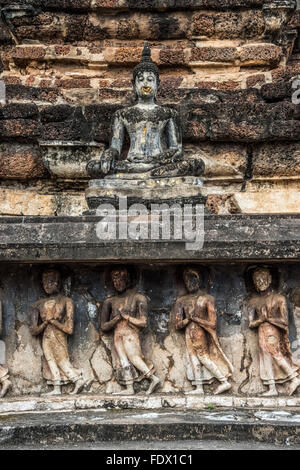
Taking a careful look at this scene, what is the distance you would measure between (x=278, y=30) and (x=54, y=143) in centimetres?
283

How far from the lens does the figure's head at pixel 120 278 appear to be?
5.23 m

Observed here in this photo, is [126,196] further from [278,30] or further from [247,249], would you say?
[278,30]

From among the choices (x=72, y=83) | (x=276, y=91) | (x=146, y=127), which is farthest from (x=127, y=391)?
(x=72, y=83)

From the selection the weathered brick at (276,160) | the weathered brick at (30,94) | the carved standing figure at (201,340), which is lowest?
the carved standing figure at (201,340)

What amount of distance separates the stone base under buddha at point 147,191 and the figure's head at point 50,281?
69cm

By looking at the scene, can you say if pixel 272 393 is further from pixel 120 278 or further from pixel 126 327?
pixel 120 278

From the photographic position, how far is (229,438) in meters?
4.56

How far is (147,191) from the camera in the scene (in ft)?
18.5

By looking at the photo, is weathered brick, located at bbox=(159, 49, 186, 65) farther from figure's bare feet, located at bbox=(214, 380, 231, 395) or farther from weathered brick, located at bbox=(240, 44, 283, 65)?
figure's bare feet, located at bbox=(214, 380, 231, 395)

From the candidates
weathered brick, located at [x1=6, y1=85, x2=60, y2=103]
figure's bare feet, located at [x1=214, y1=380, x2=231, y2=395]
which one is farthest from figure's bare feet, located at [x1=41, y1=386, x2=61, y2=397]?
weathered brick, located at [x1=6, y1=85, x2=60, y2=103]

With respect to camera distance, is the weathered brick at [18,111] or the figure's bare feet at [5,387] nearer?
the figure's bare feet at [5,387]

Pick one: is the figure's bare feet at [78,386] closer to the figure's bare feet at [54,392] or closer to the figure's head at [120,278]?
the figure's bare feet at [54,392]

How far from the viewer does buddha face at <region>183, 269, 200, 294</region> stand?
205 inches
